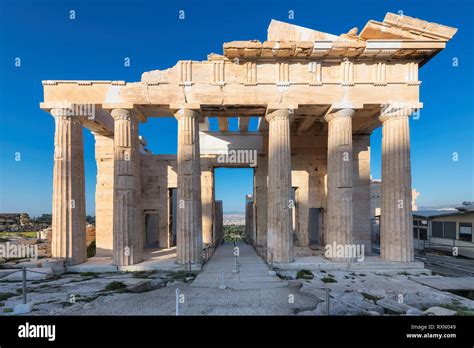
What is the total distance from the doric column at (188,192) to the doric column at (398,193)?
1059 cm

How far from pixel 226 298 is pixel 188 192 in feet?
20.1

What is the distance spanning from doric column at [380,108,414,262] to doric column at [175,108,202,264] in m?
10.6

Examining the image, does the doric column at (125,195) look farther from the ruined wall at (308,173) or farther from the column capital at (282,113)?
the ruined wall at (308,173)

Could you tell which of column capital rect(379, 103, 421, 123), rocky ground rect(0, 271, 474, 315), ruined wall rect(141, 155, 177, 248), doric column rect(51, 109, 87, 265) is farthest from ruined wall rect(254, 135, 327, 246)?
doric column rect(51, 109, 87, 265)

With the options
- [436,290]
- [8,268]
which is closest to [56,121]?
[8,268]

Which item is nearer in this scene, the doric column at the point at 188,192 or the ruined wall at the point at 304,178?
the doric column at the point at 188,192

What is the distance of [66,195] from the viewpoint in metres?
12.9

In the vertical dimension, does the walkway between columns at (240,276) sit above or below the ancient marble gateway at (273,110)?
below

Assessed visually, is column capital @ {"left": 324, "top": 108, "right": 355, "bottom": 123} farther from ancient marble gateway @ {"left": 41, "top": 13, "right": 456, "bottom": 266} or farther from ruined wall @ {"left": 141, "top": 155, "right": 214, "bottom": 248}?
ruined wall @ {"left": 141, "top": 155, "right": 214, "bottom": 248}

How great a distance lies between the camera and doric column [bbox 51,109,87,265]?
12672 mm

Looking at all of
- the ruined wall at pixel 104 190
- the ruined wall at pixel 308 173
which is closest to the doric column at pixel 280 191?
the ruined wall at pixel 308 173

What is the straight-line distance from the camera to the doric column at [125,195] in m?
12.8

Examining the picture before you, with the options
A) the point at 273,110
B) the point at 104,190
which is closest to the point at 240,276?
the point at 273,110

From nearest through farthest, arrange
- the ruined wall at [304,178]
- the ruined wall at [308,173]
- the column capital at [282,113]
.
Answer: the column capital at [282,113] → the ruined wall at [304,178] → the ruined wall at [308,173]
